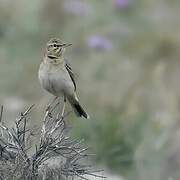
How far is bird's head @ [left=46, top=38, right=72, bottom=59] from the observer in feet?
28.8

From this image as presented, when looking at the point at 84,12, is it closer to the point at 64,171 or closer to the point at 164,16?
the point at 164,16

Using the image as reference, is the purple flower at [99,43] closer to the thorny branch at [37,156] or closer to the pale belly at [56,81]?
the pale belly at [56,81]

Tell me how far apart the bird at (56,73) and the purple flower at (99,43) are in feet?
29.4

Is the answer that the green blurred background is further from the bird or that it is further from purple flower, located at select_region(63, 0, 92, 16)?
the bird

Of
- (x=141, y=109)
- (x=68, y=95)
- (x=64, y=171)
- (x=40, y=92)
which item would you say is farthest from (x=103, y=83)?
(x=64, y=171)

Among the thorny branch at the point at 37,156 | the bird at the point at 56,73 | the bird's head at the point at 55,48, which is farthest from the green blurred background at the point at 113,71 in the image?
the thorny branch at the point at 37,156

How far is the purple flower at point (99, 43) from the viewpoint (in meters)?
18.1

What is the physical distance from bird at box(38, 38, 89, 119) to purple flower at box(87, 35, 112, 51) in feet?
29.4

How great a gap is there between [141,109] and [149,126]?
242 centimetres

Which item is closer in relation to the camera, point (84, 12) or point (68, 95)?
point (68, 95)

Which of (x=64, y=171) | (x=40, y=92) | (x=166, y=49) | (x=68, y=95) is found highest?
(x=166, y=49)

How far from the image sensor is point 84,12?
20.5 meters

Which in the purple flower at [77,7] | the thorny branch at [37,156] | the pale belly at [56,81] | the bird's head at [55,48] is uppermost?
the purple flower at [77,7]

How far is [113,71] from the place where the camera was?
59.1 ft
